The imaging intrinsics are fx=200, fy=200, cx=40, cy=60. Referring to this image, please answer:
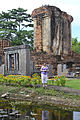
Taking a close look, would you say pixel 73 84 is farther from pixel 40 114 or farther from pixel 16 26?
pixel 16 26

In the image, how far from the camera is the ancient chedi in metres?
30.9

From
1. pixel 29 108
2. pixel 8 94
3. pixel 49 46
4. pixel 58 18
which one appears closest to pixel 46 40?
pixel 49 46

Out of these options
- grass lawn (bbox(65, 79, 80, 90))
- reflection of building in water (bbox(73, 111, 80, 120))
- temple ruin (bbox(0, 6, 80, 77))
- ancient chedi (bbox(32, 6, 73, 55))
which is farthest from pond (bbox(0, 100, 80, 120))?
ancient chedi (bbox(32, 6, 73, 55))

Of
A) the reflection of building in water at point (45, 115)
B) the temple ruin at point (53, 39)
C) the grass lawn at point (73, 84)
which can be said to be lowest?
the reflection of building in water at point (45, 115)

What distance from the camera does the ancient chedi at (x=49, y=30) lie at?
101ft

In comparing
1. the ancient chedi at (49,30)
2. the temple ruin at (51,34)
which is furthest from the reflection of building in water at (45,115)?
the ancient chedi at (49,30)

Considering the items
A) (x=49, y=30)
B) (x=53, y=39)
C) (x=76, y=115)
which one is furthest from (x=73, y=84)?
(x=53, y=39)

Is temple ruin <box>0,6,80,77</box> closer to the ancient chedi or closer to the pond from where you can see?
the ancient chedi

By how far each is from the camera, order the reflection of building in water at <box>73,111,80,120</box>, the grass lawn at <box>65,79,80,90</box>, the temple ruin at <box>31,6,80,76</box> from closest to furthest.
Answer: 1. the reflection of building in water at <box>73,111,80,120</box>
2. the grass lawn at <box>65,79,80,90</box>
3. the temple ruin at <box>31,6,80,76</box>

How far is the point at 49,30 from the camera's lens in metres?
31.0

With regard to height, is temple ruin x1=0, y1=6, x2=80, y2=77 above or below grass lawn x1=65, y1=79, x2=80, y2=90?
above

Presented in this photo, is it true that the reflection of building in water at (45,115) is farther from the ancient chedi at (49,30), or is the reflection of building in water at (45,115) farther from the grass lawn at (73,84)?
the ancient chedi at (49,30)

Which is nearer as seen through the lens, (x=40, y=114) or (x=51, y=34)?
(x=40, y=114)

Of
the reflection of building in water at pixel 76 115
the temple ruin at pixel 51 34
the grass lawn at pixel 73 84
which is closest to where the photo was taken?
the reflection of building in water at pixel 76 115
